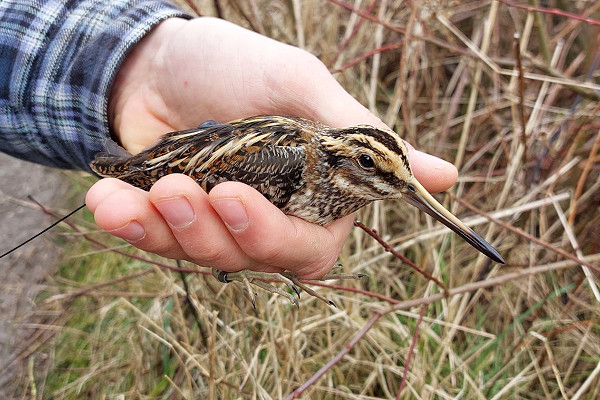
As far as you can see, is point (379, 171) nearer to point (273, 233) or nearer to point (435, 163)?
point (435, 163)

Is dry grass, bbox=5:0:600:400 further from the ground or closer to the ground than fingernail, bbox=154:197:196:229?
closer to the ground

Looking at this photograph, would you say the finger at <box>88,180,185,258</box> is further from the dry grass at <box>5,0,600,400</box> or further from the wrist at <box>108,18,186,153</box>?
the wrist at <box>108,18,186,153</box>

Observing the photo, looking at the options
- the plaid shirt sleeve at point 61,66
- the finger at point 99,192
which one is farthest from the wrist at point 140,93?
the finger at point 99,192

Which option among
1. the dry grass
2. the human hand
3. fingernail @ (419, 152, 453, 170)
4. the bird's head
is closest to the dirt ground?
the dry grass

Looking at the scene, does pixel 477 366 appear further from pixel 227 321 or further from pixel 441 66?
pixel 441 66

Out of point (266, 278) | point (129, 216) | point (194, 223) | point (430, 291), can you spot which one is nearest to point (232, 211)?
point (194, 223)

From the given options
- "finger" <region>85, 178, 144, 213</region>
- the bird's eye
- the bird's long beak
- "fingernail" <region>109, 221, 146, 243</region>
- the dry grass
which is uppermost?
the bird's eye
